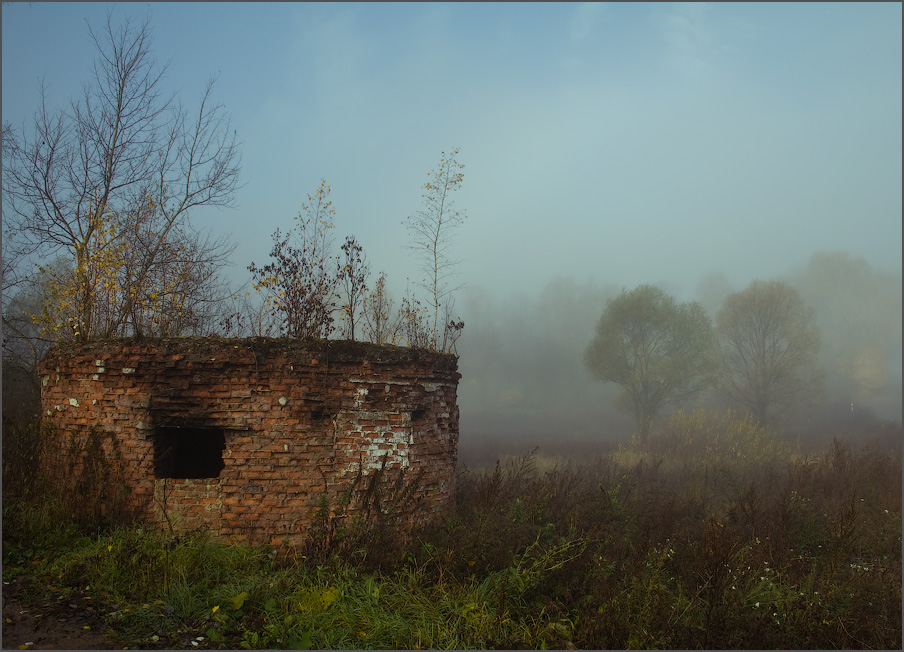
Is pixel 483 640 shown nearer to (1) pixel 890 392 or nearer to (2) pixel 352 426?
(2) pixel 352 426

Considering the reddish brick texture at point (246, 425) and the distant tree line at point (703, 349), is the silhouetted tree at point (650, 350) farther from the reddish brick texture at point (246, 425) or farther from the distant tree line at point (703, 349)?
the reddish brick texture at point (246, 425)

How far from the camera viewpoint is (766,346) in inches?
1044

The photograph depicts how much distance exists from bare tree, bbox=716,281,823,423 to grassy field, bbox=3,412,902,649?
831 inches

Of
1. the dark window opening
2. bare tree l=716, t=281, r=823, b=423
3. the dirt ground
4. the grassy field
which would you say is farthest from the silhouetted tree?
the dirt ground

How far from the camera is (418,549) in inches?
232

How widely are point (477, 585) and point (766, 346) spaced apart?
86.0 ft

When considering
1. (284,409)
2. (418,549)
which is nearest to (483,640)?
(418,549)

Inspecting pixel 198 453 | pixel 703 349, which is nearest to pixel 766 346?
pixel 703 349

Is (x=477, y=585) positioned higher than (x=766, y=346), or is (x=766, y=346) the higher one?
(x=766, y=346)

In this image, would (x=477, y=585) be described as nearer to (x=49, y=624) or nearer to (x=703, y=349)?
(x=49, y=624)

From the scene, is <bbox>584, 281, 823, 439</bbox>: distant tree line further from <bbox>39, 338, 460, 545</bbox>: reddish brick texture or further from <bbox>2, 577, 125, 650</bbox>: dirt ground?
<bbox>2, 577, 125, 650</bbox>: dirt ground

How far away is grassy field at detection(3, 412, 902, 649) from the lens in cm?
458

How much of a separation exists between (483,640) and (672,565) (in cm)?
264

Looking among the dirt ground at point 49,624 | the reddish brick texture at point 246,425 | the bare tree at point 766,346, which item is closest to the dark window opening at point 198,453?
the reddish brick texture at point 246,425
